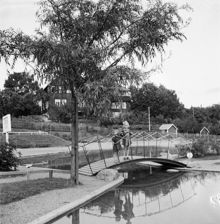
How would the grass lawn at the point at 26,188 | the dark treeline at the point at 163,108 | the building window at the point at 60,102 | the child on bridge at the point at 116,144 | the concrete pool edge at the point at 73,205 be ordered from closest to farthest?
the concrete pool edge at the point at 73,205 → the grass lawn at the point at 26,188 → the building window at the point at 60,102 → the child on bridge at the point at 116,144 → the dark treeline at the point at 163,108

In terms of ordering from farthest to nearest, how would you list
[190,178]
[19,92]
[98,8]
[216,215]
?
[19,92]
[190,178]
[98,8]
[216,215]

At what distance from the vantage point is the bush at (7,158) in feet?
57.2

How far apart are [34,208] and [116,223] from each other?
7.17 feet

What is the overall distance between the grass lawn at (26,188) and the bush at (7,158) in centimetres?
411

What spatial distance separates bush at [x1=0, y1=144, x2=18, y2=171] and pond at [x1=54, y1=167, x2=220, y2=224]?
18.2 feet

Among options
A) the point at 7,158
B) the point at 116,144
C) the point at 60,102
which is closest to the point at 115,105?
the point at 60,102

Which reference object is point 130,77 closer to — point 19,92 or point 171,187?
point 171,187

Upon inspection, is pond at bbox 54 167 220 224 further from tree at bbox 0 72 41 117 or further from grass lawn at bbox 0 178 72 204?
tree at bbox 0 72 41 117

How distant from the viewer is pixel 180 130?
257ft

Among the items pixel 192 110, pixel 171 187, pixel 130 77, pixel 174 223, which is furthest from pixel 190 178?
pixel 192 110

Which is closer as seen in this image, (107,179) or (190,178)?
(107,179)

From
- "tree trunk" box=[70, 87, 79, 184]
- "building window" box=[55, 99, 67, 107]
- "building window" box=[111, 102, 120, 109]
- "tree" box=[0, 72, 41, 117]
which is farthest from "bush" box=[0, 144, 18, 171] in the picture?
"tree" box=[0, 72, 41, 117]

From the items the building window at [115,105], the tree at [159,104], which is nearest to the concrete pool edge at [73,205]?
the building window at [115,105]

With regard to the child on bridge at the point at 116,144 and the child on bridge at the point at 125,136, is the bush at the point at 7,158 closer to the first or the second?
the child on bridge at the point at 116,144
